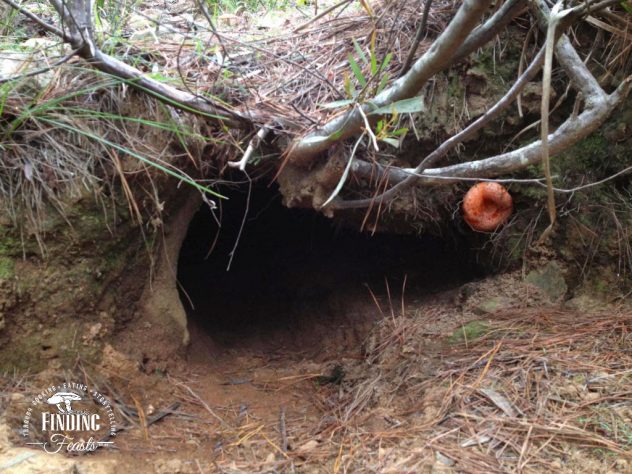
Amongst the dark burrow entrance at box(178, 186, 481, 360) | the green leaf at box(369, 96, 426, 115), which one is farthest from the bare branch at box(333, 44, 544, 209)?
the dark burrow entrance at box(178, 186, 481, 360)

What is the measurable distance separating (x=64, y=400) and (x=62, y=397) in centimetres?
2

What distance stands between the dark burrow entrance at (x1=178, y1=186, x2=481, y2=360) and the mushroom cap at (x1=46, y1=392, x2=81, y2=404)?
72 centimetres

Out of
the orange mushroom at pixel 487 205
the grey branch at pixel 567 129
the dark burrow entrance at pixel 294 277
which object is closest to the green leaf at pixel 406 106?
the grey branch at pixel 567 129

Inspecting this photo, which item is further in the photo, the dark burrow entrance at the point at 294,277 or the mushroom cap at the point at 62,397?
the dark burrow entrance at the point at 294,277

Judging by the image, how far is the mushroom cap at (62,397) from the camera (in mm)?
2043

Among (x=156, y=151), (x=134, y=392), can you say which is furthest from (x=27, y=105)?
(x=134, y=392)

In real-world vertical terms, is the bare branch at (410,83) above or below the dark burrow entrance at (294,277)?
above

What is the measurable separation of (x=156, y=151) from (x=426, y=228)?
1613 mm

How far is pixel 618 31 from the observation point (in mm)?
2189

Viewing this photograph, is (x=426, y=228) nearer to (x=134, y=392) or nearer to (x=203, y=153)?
(x=203, y=153)

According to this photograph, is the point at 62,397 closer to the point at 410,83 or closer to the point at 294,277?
the point at 410,83

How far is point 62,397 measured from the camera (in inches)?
81.6

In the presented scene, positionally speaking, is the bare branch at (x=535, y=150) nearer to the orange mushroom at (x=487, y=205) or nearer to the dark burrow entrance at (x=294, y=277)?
the orange mushroom at (x=487, y=205)

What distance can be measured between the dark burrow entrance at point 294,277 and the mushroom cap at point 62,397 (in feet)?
2.37
